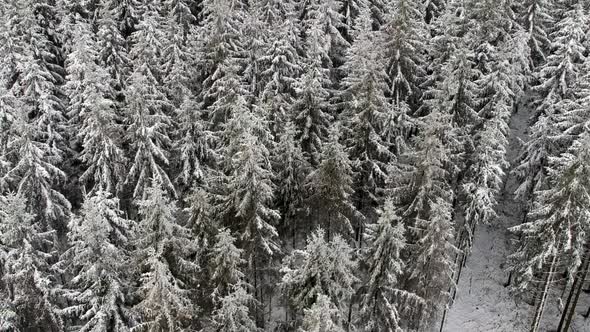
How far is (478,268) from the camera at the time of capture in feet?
133

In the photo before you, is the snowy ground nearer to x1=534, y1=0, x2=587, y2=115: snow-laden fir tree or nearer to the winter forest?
the winter forest

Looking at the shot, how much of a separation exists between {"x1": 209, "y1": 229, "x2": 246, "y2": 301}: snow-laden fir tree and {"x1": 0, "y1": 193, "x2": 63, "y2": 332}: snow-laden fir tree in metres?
8.02

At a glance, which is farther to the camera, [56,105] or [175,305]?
[56,105]

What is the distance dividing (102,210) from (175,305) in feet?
18.5

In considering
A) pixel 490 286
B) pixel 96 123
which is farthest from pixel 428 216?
pixel 96 123

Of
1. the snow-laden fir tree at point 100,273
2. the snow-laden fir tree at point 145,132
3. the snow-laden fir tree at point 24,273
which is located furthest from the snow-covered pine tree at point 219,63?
the snow-laden fir tree at point 24,273

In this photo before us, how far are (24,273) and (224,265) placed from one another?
9789mm

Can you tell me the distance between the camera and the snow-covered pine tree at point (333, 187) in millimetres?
30078

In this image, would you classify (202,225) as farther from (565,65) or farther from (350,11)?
(565,65)

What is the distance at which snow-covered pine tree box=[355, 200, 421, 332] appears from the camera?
27000 millimetres

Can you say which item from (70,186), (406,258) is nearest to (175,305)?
(406,258)

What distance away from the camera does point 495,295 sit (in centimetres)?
3941

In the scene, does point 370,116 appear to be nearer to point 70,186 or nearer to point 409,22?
point 409,22

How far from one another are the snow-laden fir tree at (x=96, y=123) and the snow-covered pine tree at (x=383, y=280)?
597 inches
